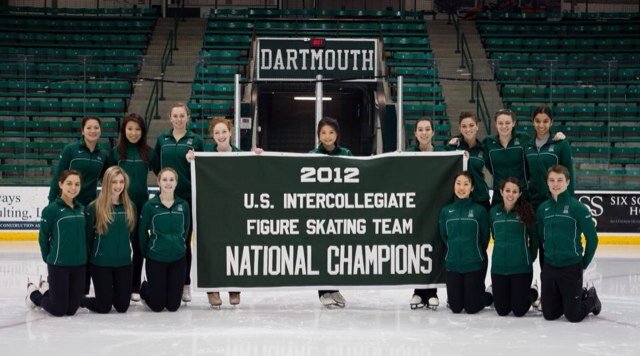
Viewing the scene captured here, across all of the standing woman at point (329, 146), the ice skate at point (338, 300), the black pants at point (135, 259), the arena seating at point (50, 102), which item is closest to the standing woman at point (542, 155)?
the standing woman at point (329, 146)

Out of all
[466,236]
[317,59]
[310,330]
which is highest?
[317,59]

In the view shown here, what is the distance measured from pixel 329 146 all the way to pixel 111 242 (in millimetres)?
1709

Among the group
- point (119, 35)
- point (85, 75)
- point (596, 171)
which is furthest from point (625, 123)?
point (119, 35)

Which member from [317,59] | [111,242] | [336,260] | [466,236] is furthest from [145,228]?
[317,59]

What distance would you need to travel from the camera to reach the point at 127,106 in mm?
14320

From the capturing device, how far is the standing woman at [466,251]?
6082mm

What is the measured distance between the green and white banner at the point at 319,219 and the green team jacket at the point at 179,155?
97 millimetres

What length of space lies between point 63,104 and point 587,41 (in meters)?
12.0

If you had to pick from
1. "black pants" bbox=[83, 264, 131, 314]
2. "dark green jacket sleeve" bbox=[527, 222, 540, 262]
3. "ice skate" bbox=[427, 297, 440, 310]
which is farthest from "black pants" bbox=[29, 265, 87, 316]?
"dark green jacket sleeve" bbox=[527, 222, 540, 262]

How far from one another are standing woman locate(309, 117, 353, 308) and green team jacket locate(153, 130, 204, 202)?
2.98 feet

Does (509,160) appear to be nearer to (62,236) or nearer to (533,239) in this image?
(533,239)

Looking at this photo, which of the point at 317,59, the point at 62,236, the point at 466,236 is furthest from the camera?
the point at 317,59

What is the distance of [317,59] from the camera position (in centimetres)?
1330

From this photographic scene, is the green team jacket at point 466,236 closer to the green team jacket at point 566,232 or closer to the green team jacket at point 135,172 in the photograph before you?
the green team jacket at point 566,232
